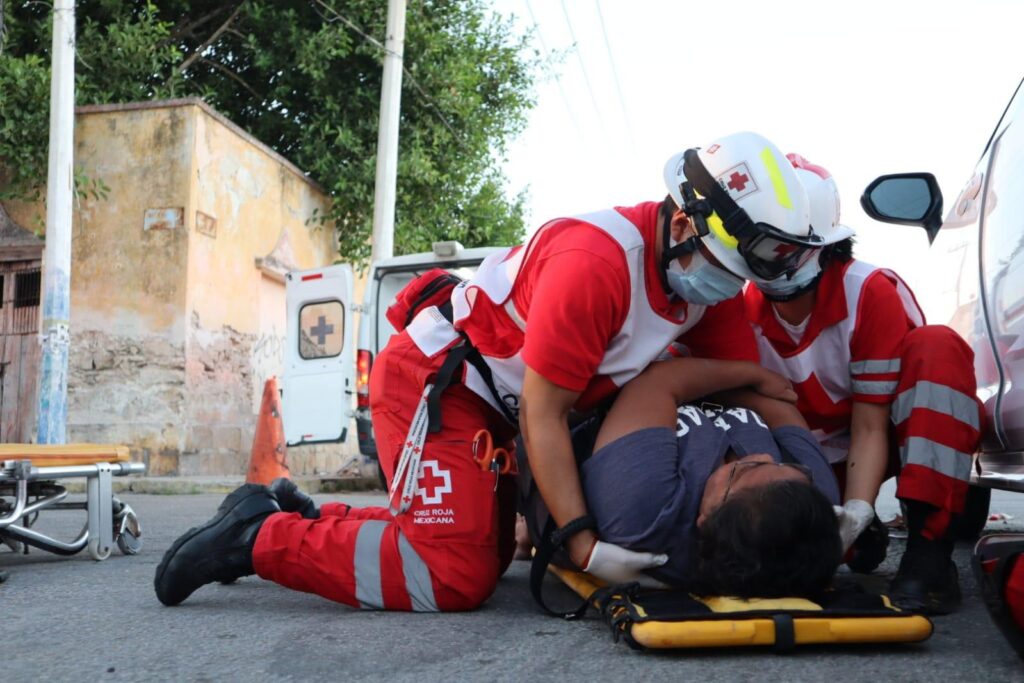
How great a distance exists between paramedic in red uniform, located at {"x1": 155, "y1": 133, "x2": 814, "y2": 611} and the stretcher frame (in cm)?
37

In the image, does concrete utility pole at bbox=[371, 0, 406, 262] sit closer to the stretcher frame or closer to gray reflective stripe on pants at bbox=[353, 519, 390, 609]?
gray reflective stripe on pants at bbox=[353, 519, 390, 609]

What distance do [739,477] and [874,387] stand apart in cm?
83

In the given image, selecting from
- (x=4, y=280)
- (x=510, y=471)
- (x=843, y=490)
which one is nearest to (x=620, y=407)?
(x=510, y=471)

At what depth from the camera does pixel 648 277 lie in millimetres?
2996

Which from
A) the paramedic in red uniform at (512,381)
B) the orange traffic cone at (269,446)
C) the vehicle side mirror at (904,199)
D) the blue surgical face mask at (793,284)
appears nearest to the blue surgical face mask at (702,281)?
the paramedic in red uniform at (512,381)

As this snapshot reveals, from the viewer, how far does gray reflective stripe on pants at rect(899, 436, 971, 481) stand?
310 centimetres

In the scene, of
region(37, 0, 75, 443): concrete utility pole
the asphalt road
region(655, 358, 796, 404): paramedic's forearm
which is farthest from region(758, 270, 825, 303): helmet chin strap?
region(37, 0, 75, 443): concrete utility pole

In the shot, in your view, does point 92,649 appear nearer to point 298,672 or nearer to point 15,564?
point 298,672

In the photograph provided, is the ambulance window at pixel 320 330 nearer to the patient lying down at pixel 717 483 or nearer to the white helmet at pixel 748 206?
the patient lying down at pixel 717 483

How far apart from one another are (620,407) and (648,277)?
0.35 meters

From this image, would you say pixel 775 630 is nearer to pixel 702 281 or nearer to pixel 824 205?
pixel 702 281

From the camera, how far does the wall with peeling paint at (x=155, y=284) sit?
11.7 meters

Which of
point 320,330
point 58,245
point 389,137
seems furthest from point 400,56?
point 58,245

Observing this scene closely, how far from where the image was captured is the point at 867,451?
3.28 metres
